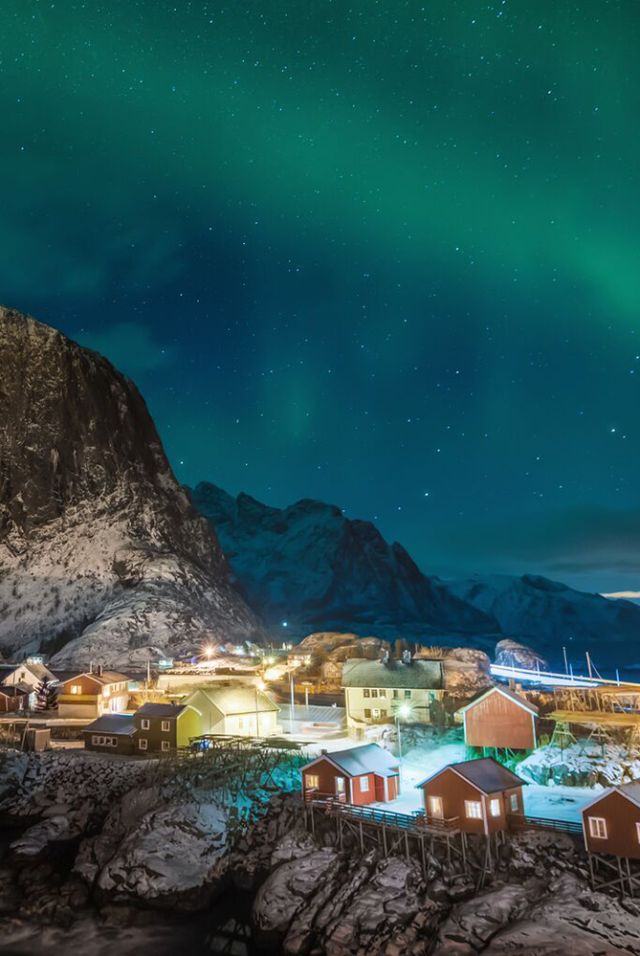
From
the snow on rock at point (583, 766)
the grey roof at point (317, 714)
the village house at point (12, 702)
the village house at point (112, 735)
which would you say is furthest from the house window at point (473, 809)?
the village house at point (12, 702)

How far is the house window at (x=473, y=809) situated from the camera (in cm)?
3322

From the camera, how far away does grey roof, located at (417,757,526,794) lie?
110 ft

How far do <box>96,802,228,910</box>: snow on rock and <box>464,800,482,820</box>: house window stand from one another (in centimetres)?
1420

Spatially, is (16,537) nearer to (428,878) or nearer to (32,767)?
(32,767)

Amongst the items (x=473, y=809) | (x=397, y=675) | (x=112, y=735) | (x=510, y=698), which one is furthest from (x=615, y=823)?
(x=112, y=735)

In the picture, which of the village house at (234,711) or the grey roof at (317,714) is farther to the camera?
the grey roof at (317,714)

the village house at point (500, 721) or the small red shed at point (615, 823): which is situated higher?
the village house at point (500, 721)

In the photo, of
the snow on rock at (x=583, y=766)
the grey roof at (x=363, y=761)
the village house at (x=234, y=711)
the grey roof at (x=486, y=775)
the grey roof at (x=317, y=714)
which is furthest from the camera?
the grey roof at (x=317, y=714)

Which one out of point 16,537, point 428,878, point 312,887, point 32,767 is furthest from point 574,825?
point 16,537

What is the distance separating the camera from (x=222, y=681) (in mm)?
73938

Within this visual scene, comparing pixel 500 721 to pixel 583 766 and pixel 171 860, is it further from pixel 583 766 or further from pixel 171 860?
pixel 171 860

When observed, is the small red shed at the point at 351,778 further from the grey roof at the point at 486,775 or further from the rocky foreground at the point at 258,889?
the grey roof at the point at 486,775

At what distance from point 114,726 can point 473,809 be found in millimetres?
33193

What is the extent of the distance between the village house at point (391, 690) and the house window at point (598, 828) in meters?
25.7
